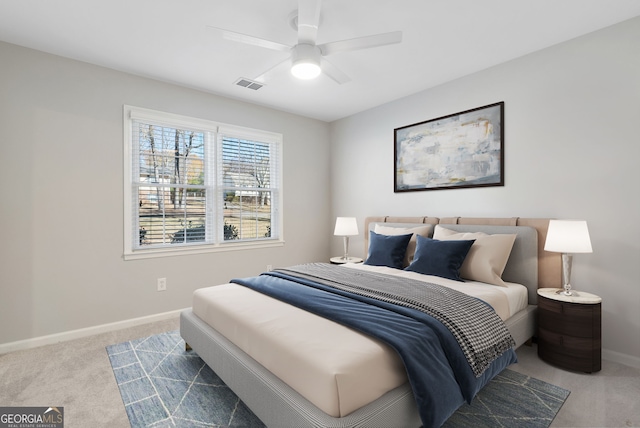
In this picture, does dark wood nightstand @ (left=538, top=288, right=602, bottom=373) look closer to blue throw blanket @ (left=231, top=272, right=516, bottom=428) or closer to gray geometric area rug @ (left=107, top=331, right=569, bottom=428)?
gray geometric area rug @ (left=107, top=331, right=569, bottom=428)

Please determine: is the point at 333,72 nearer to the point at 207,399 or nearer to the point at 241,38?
the point at 241,38

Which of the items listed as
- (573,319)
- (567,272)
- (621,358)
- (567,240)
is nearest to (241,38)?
(567,240)

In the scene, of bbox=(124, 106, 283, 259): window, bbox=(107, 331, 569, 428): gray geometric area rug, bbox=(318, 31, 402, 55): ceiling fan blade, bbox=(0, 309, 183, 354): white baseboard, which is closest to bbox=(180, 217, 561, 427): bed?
bbox=(107, 331, 569, 428): gray geometric area rug

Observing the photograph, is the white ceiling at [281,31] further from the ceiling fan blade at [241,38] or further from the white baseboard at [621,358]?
the white baseboard at [621,358]

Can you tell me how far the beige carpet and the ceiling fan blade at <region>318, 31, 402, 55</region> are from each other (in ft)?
8.22

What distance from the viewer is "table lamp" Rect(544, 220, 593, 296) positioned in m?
2.34

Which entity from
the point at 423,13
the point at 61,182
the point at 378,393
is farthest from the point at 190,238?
the point at 423,13

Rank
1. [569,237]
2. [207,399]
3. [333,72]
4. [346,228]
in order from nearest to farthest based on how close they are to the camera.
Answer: [207,399] → [569,237] → [333,72] → [346,228]

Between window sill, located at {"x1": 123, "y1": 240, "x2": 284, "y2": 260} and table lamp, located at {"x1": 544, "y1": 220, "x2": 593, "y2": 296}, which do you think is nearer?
table lamp, located at {"x1": 544, "y1": 220, "x2": 593, "y2": 296}

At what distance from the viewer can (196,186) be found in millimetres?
3787

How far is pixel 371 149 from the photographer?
4.46m

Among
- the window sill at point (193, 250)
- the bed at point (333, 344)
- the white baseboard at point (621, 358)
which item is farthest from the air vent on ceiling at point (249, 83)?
the white baseboard at point (621, 358)

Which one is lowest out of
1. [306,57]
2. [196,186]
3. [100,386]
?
[100,386]

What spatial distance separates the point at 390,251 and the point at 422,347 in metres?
1.85
